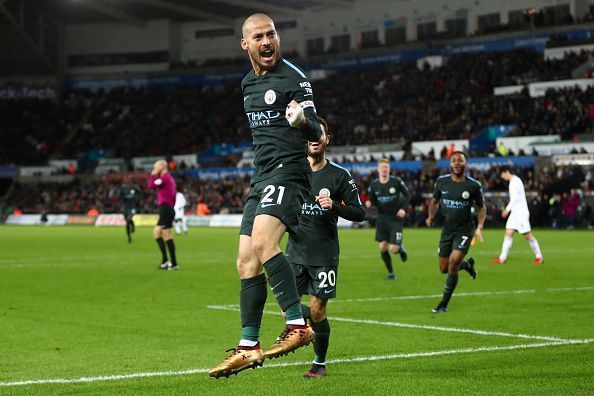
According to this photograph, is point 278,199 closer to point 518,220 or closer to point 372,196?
point 372,196

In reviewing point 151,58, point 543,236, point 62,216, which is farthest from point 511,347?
point 151,58

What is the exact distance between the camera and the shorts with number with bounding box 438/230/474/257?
14.3 m

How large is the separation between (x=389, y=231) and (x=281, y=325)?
7.77m

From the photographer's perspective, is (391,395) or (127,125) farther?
(127,125)

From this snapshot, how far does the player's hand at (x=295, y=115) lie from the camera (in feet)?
21.6

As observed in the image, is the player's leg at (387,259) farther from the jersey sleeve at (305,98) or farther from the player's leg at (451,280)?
the jersey sleeve at (305,98)

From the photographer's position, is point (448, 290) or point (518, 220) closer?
point (448, 290)

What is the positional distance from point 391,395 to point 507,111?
1992 inches

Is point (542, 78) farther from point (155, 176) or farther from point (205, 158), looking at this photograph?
point (155, 176)

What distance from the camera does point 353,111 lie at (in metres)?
67.2

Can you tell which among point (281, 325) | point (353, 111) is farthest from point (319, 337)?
point (353, 111)

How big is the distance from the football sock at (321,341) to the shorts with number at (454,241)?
19.0 ft

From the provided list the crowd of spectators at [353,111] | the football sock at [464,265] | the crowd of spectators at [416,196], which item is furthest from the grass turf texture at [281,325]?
the crowd of spectators at [353,111]

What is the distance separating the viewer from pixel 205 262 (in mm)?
25000
